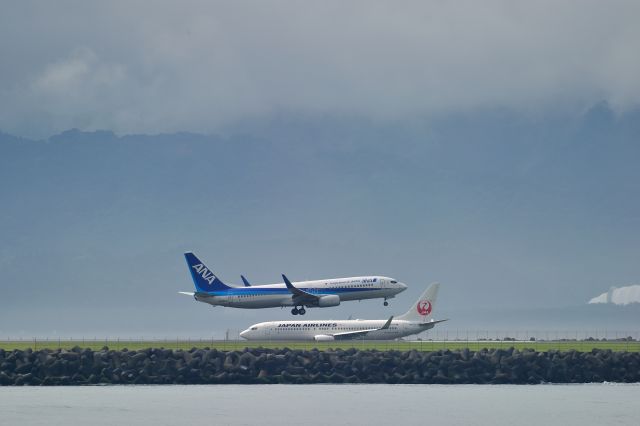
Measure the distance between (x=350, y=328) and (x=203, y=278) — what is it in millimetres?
38819

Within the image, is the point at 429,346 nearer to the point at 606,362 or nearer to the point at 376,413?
the point at 606,362

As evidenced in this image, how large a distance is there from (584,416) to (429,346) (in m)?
54.9

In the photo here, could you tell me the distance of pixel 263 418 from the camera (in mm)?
92812

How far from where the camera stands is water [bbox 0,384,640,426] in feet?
303

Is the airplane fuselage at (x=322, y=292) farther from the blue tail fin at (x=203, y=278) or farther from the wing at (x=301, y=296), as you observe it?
the blue tail fin at (x=203, y=278)

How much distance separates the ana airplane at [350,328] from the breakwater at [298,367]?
1247 inches

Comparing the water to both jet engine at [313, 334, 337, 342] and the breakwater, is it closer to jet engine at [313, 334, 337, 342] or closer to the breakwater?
the breakwater

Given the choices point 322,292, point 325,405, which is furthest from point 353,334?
point 325,405

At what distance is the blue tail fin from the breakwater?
6346 centimetres

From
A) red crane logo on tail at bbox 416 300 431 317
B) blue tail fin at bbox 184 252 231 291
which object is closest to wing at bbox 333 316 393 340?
red crane logo on tail at bbox 416 300 431 317

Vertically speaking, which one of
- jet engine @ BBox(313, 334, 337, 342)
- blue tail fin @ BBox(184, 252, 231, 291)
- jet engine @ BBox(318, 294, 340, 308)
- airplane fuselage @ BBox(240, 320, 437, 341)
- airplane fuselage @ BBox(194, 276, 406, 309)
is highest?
blue tail fin @ BBox(184, 252, 231, 291)

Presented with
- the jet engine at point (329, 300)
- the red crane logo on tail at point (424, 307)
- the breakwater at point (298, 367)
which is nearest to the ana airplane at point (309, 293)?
the jet engine at point (329, 300)

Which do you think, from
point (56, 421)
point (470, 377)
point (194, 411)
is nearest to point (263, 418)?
point (194, 411)

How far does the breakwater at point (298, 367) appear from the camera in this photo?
Answer: 116875mm
